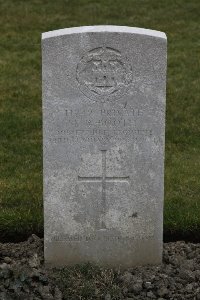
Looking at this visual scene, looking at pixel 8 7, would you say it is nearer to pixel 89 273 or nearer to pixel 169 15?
pixel 169 15

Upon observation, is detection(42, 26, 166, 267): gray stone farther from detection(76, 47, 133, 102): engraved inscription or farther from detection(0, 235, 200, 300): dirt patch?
detection(0, 235, 200, 300): dirt patch

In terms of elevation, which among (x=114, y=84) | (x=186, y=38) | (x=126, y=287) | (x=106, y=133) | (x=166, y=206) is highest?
(x=186, y=38)

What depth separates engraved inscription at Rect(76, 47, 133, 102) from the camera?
17.3 feet

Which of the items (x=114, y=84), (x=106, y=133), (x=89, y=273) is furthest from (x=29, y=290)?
(x=114, y=84)

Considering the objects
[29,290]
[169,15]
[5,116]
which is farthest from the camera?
[169,15]

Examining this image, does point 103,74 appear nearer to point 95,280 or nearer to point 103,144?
point 103,144

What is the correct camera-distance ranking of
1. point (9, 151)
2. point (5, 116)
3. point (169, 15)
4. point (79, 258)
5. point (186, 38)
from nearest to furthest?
point (79, 258)
point (9, 151)
point (5, 116)
point (186, 38)
point (169, 15)

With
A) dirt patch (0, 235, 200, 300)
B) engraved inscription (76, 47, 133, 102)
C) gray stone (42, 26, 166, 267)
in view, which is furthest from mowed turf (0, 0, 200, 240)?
engraved inscription (76, 47, 133, 102)

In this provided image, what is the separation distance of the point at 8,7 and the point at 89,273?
9.80 metres

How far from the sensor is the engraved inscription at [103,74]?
526 centimetres

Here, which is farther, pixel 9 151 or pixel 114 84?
pixel 9 151

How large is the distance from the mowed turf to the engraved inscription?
1.46 meters

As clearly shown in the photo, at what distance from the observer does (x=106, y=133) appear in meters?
5.41

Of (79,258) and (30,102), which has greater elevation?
(30,102)
